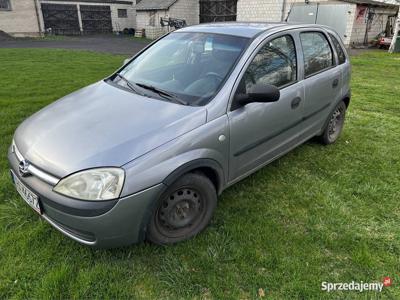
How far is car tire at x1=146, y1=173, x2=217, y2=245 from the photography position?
230cm

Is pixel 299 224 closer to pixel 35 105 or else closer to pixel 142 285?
pixel 142 285

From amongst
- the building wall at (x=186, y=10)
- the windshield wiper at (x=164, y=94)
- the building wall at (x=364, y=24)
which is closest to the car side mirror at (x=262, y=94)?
the windshield wiper at (x=164, y=94)

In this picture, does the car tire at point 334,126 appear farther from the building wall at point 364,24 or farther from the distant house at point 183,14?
the building wall at point 364,24

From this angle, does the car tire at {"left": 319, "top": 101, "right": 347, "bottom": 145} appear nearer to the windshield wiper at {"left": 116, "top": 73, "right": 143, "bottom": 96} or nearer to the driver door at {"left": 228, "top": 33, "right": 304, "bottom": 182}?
the driver door at {"left": 228, "top": 33, "right": 304, "bottom": 182}

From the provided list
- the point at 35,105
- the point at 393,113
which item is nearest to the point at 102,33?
the point at 35,105

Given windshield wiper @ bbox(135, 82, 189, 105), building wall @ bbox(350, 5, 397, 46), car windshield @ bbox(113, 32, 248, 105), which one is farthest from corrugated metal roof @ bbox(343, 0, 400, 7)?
windshield wiper @ bbox(135, 82, 189, 105)

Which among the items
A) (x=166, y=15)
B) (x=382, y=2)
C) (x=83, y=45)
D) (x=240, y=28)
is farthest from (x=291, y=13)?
(x=240, y=28)

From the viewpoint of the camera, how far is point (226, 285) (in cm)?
215

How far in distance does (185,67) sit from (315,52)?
5.53 feet

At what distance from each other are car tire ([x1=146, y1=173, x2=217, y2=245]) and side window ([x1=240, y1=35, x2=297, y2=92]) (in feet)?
3.08

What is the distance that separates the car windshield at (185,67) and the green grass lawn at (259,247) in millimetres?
1165

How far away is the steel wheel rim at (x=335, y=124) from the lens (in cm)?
421

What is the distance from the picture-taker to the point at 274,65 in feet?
9.95

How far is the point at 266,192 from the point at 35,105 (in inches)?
181
